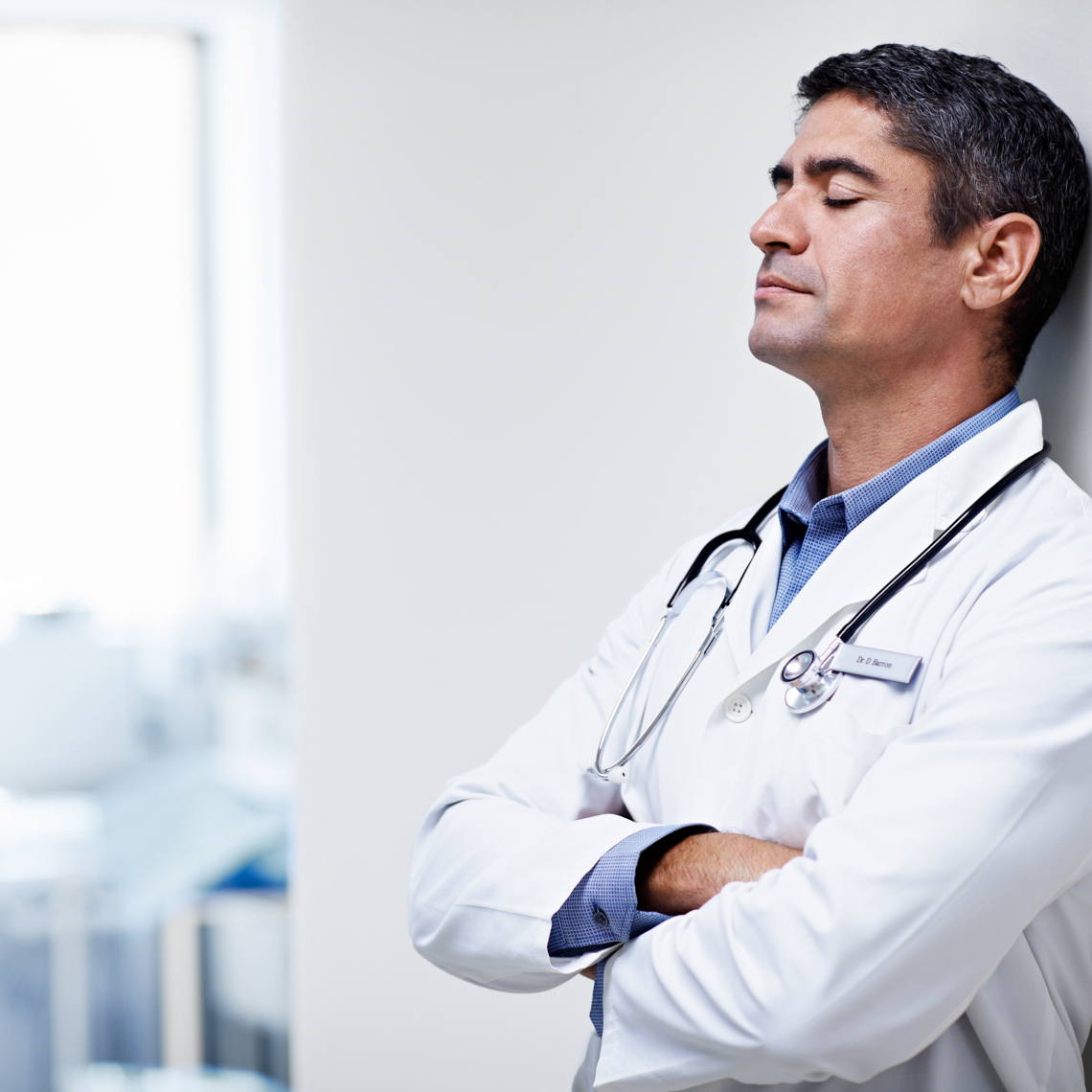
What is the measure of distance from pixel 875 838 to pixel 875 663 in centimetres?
19

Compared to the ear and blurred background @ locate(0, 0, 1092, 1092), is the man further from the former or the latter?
blurred background @ locate(0, 0, 1092, 1092)

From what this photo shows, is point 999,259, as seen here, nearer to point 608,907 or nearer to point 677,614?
point 677,614

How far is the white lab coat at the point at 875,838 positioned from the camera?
85cm

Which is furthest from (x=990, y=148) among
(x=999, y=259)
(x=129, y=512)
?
(x=129, y=512)

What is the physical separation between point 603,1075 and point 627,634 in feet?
1.77

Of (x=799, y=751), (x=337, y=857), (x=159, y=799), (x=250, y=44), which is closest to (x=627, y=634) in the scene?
(x=799, y=751)

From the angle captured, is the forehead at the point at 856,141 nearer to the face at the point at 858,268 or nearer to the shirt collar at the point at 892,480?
the face at the point at 858,268

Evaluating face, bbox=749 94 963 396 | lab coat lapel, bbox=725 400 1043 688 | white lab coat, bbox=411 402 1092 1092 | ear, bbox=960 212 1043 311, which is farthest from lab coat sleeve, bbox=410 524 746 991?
ear, bbox=960 212 1043 311

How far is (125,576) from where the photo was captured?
365 centimetres

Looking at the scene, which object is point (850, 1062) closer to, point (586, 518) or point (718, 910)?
point (718, 910)

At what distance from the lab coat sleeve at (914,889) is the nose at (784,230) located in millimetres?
483

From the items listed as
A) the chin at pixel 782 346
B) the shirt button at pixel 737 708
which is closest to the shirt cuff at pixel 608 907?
the shirt button at pixel 737 708

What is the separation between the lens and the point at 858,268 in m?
1.14

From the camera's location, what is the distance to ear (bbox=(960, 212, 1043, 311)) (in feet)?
3.76
